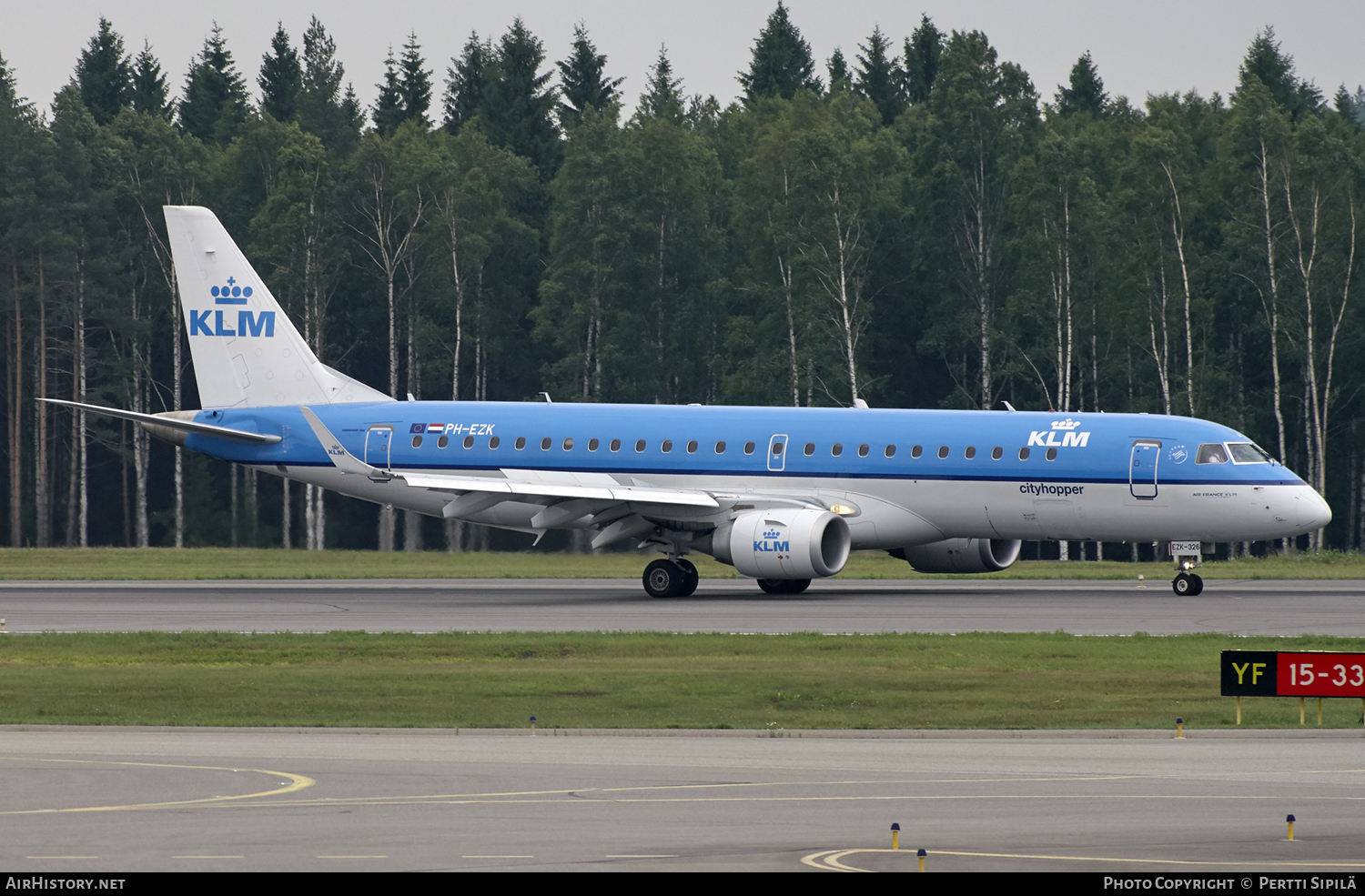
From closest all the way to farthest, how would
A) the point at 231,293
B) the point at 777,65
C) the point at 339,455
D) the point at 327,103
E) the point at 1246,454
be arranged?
the point at 1246,454 < the point at 339,455 < the point at 231,293 < the point at 327,103 < the point at 777,65

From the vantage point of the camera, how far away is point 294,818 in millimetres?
14031

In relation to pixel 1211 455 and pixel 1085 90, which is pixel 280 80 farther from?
pixel 1211 455

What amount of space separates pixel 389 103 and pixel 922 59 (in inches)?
1370

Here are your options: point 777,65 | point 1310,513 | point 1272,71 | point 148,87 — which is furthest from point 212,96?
point 1310,513

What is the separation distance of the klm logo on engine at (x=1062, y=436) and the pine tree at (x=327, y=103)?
216 ft

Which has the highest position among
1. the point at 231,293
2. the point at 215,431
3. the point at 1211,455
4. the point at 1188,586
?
the point at 231,293

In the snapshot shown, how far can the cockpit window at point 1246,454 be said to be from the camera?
3928 cm

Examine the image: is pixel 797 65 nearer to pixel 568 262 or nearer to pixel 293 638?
pixel 568 262

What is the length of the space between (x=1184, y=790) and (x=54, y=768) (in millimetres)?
10256

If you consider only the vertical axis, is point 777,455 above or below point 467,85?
below

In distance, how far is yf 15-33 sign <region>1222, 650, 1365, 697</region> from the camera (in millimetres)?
20062

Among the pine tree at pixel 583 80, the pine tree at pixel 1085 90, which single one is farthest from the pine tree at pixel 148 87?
the pine tree at pixel 1085 90

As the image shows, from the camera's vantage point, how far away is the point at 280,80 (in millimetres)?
116375

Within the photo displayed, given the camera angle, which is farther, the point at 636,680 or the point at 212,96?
the point at 212,96
